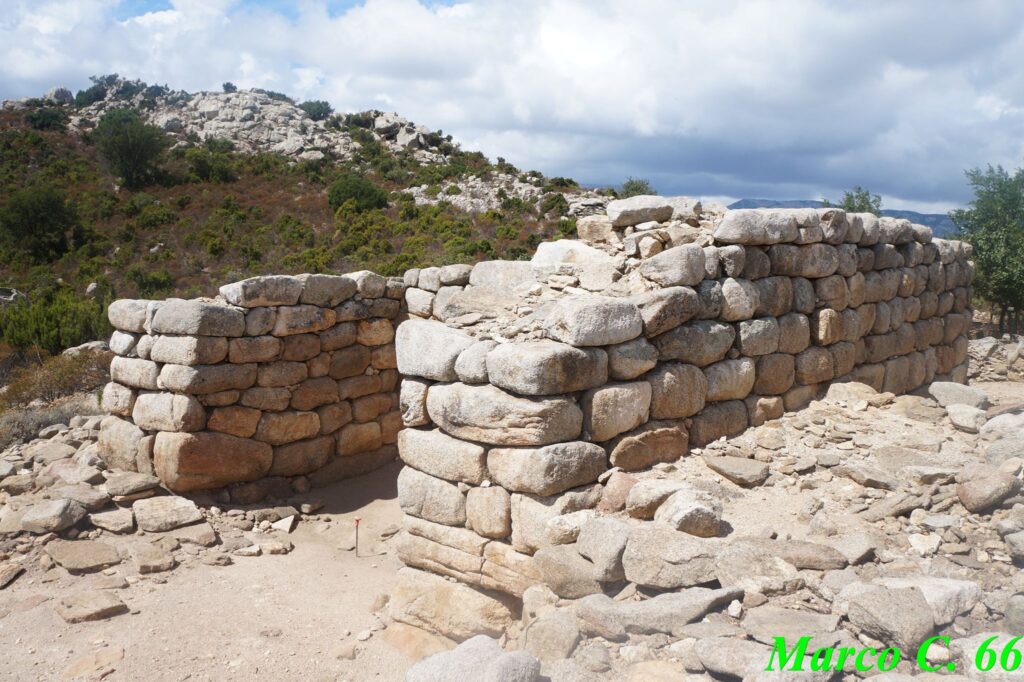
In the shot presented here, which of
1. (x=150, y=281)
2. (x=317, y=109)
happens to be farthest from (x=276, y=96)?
(x=150, y=281)

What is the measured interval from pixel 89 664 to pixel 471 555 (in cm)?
259

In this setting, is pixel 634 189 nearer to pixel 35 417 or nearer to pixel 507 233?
pixel 507 233

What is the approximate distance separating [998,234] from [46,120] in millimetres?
42018

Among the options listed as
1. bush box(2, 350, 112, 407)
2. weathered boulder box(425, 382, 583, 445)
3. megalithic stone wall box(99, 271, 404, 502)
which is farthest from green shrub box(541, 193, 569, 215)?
weathered boulder box(425, 382, 583, 445)

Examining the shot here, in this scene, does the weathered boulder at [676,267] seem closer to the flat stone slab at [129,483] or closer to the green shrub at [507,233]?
the flat stone slab at [129,483]

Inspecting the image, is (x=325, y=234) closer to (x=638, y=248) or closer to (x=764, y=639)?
(x=638, y=248)

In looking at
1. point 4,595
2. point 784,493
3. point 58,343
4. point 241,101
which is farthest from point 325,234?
point 241,101

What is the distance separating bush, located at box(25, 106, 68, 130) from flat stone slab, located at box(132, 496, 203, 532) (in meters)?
37.9

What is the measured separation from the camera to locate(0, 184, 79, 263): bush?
23.5 meters

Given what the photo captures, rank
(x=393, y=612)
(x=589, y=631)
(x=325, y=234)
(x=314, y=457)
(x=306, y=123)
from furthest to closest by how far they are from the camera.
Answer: (x=306, y=123)
(x=325, y=234)
(x=314, y=457)
(x=393, y=612)
(x=589, y=631)

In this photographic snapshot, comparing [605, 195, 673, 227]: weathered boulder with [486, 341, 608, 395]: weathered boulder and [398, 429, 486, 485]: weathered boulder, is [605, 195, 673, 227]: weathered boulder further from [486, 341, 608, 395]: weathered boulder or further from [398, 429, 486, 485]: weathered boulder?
[398, 429, 486, 485]: weathered boulder

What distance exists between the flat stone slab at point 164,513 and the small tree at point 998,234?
15301 mm

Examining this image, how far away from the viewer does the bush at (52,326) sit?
41.0 feet

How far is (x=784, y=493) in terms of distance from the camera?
4.82 m
